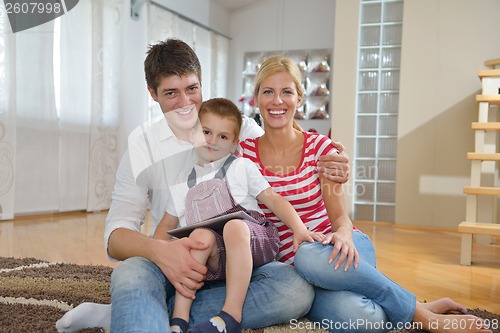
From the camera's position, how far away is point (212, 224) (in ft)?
4.13

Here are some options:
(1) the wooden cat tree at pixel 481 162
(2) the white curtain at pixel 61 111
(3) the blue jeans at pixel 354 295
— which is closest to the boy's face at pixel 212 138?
(3) the blue jeans at pixel 354 295

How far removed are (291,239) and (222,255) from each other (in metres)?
0.28

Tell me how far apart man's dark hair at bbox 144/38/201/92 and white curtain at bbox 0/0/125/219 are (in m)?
2.32

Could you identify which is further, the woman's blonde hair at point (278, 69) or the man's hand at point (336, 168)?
the woman's blonde hair at point (278, 69)

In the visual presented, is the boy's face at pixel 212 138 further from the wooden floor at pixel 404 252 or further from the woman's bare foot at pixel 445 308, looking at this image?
the wooden floor at pixel 404 252

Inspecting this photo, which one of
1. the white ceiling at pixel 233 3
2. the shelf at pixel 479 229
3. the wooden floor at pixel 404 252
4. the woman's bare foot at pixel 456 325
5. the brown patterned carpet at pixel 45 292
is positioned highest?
the white ceiling at pixel 233 3

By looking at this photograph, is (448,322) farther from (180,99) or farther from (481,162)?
(481,162)

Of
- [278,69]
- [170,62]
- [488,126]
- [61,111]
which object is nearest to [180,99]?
[170,62]

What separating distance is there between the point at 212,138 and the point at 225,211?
0.23 meters

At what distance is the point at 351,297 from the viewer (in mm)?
1266

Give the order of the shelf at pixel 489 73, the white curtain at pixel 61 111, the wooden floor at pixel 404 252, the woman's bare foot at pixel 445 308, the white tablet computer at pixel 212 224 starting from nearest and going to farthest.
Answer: the white tablet computer at pixel 212 224, the woman's bare foot at pixel 445 308, the wooden floor at pixel 404 252, the shelf at pixel 489 73, the white curtain at pixel 61 111

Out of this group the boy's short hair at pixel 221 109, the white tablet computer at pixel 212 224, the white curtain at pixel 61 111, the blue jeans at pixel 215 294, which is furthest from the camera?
the white curtain at pixel 61 111

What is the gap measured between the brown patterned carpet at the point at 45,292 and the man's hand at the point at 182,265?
21cm

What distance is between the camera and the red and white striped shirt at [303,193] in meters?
1.48
